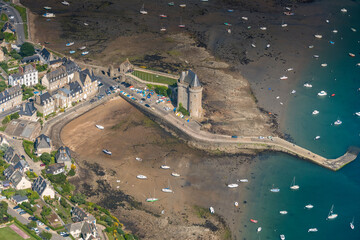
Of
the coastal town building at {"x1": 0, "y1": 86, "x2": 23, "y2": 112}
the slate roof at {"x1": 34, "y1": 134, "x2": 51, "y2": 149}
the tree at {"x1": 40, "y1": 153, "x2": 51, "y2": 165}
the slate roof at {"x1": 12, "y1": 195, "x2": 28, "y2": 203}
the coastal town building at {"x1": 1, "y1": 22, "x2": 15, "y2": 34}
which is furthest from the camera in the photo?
the coastal town building at {"x1": 1, "y1": 22, "x2": 15, "y2": 34}

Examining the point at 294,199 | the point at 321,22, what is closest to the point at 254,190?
the point at 294,199

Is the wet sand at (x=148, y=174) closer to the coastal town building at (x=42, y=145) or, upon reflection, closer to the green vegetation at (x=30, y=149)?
the coastal town building at (x=42, y=145)

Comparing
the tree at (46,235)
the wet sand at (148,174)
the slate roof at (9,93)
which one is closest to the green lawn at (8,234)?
the tree at (46,235)

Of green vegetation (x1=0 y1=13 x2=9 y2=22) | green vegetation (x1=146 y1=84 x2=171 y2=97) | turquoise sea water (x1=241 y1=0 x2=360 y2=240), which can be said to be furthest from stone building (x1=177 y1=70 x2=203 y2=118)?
green vegetation (x1=0 y1=13 x2=9 y2=22)

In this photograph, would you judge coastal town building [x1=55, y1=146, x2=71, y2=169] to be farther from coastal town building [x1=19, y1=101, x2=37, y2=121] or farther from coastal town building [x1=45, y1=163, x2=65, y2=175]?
coastal town building [x1=19, y1=101, x2=37, y2=121]


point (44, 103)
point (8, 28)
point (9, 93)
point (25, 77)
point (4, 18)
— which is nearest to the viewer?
point (44, 103)

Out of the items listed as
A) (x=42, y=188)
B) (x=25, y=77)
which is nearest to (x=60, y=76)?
(x=25, y=77)

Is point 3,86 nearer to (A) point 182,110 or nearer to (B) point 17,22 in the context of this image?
(A) point 182,110
